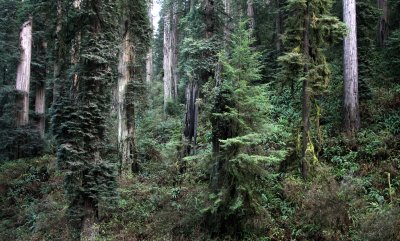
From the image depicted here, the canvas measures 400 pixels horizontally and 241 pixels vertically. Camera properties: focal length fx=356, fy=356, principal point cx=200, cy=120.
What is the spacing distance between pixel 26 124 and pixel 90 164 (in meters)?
11.1

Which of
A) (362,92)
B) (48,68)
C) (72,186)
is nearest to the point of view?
(72,186)

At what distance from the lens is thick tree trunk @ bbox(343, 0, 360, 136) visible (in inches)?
490

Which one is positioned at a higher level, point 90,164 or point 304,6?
point 304,6

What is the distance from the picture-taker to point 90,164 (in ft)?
26.5

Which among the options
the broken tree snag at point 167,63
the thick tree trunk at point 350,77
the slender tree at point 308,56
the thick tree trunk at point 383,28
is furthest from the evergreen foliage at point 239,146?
the broken tree snag at point 167,63

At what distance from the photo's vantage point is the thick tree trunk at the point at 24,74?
685 inches

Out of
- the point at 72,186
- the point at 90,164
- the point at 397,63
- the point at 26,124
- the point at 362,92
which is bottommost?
the point at 72,186

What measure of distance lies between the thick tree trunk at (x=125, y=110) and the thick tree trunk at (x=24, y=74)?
267 inches

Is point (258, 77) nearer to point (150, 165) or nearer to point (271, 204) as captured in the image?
point (271, 204)

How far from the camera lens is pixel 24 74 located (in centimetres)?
1781

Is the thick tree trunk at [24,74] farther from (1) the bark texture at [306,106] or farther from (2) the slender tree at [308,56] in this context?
(1) the bark texture at [306,106]

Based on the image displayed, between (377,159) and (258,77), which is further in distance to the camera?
(377,159)

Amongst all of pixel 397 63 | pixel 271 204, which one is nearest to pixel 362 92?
pixel 397 63

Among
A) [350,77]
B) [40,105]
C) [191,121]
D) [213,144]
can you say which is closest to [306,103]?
[350,77]
